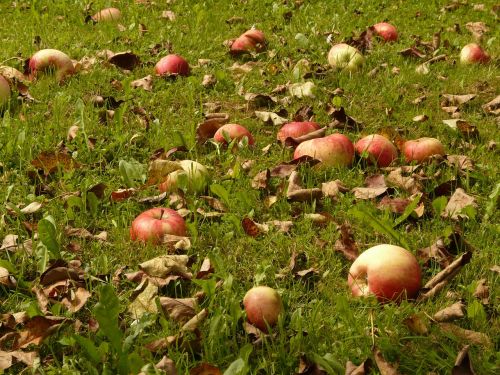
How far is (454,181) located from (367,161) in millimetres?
462

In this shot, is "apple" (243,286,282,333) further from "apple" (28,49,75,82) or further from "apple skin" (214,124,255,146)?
"apple" (28,49,75,82)

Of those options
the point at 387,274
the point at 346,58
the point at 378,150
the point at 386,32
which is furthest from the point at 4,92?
the point at 386,32

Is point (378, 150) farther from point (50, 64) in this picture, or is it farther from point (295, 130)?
point (50, 64)

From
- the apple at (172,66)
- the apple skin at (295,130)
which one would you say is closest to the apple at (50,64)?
the apple at (172,66)

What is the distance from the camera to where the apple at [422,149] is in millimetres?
3795

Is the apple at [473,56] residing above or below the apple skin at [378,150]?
below

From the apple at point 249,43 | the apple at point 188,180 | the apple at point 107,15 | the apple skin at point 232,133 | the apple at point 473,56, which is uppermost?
the apple at point 188,180

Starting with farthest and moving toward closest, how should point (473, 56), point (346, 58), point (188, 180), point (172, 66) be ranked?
point (473, 56), point (346, 58), point (172, 66), point (188, 180)

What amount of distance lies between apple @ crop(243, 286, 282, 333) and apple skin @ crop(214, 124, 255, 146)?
1.55 meters

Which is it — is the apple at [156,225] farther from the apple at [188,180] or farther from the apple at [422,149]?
the apple at [422,149]

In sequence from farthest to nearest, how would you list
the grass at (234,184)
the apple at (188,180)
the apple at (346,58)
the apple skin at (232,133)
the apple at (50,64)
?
the apple at (346,58) → the apple at (50,64) → the apple skin at (232,133) → the apple at (188,180) → the grass at (234,184)

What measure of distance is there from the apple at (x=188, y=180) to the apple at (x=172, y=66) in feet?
5.68

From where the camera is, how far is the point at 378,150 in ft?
12.3

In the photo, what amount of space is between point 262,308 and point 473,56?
12.2 feet
